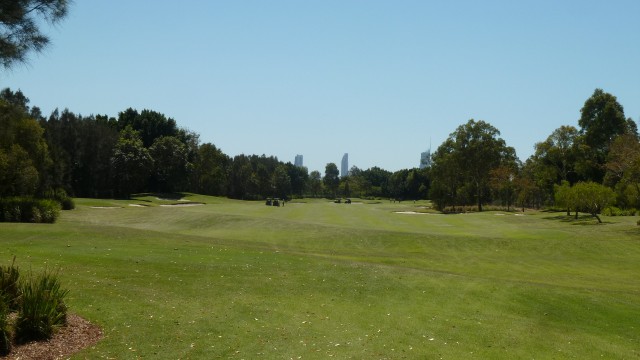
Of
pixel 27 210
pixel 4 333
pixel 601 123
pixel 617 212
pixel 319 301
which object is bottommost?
pixel 319 301

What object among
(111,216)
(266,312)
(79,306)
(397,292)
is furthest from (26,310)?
(111,216)

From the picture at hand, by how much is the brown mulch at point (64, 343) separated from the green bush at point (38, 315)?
19cm

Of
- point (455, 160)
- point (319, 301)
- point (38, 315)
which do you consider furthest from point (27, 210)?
point (455, 160)

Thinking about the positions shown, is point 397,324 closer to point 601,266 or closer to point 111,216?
point 601,266

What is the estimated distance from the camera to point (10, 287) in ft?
35.4

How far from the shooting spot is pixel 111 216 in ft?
157

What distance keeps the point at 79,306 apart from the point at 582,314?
14381 millimetres

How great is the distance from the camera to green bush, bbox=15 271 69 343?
385 inches

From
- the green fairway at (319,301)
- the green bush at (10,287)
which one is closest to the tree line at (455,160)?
the green fairway at (319,301)

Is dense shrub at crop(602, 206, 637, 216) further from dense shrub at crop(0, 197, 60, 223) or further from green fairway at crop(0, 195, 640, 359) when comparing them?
dense shrub at crop(0, 197, 60, 223)

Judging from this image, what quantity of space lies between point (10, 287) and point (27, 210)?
82.9ft

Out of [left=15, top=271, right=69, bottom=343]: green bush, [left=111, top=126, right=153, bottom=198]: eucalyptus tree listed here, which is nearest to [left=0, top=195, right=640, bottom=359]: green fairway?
[left=15, top=271, right=69, bottom=343]: green bush

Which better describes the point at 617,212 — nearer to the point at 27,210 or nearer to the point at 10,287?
the point at 27,210

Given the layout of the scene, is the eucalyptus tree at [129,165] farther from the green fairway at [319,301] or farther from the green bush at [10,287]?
the green bush at [10,287]
